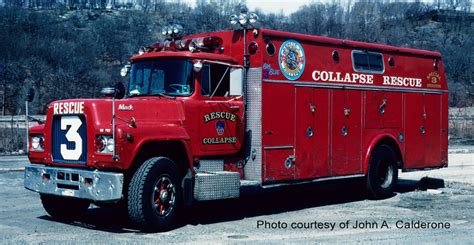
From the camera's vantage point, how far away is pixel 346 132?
41.3 ft

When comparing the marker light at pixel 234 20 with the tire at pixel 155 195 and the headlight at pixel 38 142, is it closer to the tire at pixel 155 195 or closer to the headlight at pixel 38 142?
the tire at pixel 155 195

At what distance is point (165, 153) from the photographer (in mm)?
9656

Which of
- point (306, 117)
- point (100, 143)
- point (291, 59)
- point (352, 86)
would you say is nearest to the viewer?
point (100, 143)

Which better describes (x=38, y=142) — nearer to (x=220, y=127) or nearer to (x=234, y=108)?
(x=220, y=127)

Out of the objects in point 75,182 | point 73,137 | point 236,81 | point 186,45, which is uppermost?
point 186,45

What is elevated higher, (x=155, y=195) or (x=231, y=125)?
(x=231, y=125)

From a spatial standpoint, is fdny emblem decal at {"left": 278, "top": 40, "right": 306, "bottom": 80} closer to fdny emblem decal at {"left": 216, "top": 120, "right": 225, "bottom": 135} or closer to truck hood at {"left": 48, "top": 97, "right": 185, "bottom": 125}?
fdny emblem decal at {"left": 216, "top": 120, "right": 225, "bottom": 135}

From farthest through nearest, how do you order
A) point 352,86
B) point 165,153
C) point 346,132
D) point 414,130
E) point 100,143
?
point 414,130 < point 352,86 < point 346,132 < point 165,153 < point 100,143

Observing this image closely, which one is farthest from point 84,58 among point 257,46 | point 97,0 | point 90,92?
point 257,46

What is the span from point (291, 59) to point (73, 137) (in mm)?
4270

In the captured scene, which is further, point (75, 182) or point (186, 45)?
point (186, 45)

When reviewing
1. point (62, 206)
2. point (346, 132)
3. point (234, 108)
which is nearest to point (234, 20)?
point (234, 108)

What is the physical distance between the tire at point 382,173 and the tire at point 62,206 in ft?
19.4

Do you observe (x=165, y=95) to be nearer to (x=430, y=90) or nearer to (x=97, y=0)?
(x=430, y=90)
